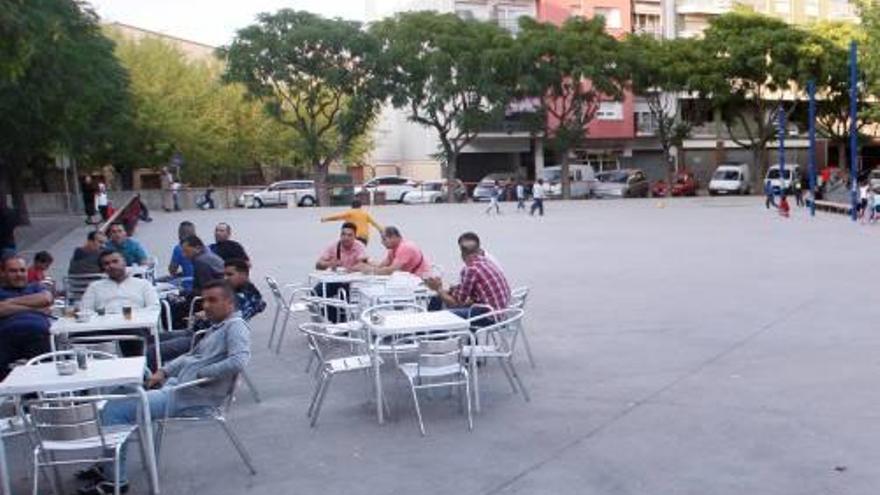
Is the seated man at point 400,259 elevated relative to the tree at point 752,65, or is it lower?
lower

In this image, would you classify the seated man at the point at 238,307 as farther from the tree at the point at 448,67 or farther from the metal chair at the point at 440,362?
the tree at the point at 448,67

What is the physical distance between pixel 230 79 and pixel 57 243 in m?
20.7

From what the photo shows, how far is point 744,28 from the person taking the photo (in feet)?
160

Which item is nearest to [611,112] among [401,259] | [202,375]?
[401,259]

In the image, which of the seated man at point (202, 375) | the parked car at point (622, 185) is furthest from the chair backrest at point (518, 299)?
the parked car at point (622, 185)

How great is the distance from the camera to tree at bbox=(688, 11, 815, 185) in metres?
47.1

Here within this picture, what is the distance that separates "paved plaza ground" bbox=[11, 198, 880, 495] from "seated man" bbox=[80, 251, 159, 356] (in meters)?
1.18

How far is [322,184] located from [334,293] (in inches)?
1477

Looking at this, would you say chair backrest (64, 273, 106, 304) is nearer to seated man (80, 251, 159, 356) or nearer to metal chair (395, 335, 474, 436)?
seated man (80, 251, 159, 356)

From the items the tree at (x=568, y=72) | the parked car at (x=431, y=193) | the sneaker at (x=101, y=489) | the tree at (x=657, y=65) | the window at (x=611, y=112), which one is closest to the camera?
the sneaker at (x=101, y=489)

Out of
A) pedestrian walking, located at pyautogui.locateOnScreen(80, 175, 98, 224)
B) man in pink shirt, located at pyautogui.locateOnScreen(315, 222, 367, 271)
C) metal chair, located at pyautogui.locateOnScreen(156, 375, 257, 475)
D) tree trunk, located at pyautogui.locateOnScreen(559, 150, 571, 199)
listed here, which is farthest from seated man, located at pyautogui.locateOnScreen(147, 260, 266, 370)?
tree trunk, located at pyautogui.locateOnScreen(559, 150, 571, 199)

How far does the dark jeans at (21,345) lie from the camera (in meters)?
6.79

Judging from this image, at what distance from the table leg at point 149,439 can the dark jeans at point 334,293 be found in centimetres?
412

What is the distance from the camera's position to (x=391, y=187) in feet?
165
